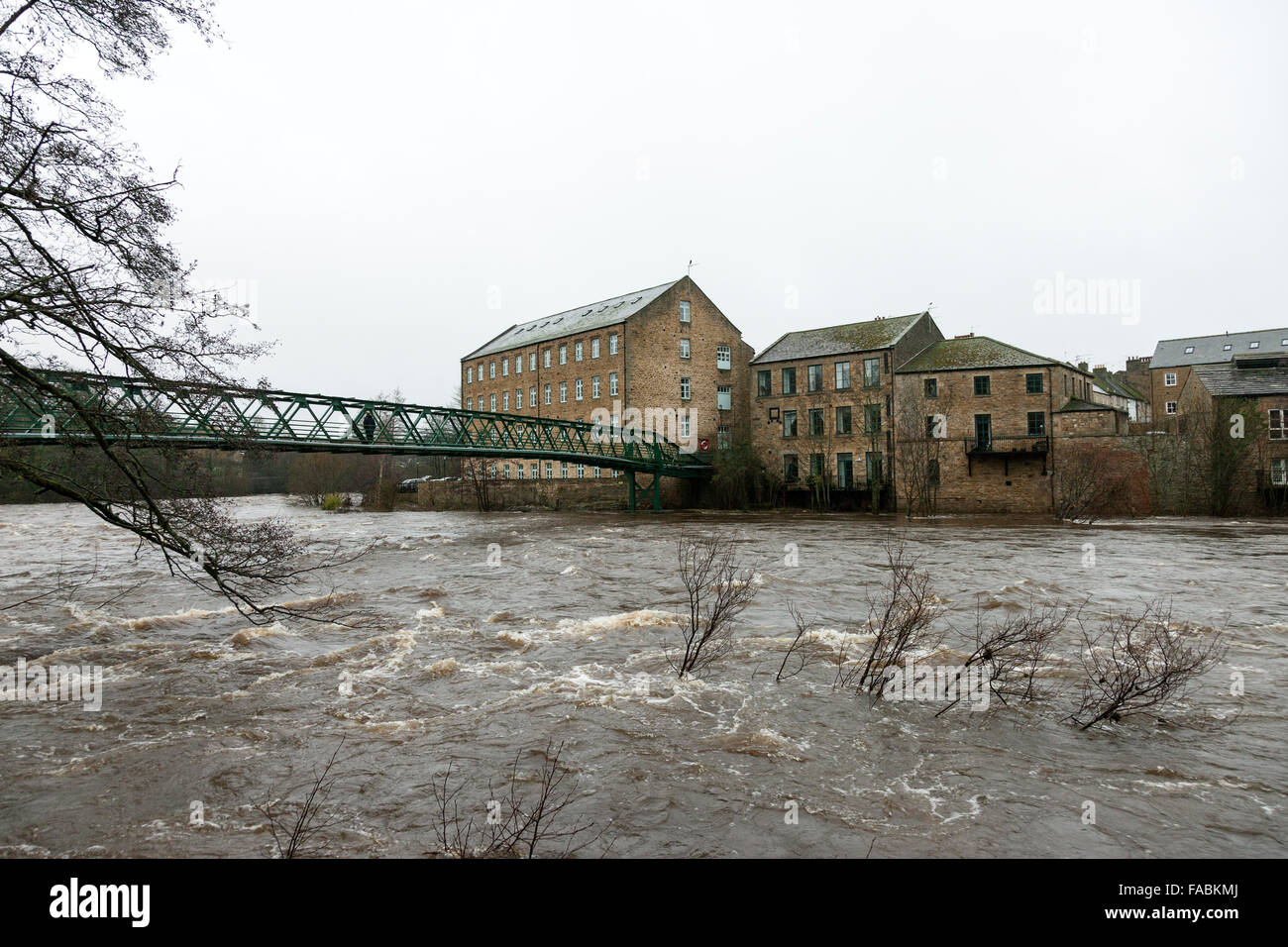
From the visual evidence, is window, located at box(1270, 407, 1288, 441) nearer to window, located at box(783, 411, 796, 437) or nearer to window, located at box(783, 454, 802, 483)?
window, located at box(783, 454, 802, 483)

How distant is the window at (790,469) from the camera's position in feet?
144

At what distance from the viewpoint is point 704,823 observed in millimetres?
5223

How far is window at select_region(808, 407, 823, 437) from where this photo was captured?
43.2 m

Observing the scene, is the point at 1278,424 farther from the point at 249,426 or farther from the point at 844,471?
the point at 249,426

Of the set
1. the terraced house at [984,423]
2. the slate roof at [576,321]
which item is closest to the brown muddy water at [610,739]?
the terraced house at [984,423]

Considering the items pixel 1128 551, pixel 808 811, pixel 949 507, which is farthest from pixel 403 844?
pixel 949 507

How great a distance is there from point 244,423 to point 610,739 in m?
5.47

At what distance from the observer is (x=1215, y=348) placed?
57.9m

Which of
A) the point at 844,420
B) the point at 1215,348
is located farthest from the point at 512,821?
the point at 1215,348

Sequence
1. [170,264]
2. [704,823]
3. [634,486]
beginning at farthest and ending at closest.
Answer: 1. [634,486]
2. [170,264]
3. [704,823]

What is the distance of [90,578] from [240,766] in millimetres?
14388

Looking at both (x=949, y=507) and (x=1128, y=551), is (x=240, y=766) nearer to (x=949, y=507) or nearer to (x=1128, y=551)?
(x=1128, y=551)

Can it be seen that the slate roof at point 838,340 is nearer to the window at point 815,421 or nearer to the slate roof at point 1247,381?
the window at point 815,421
